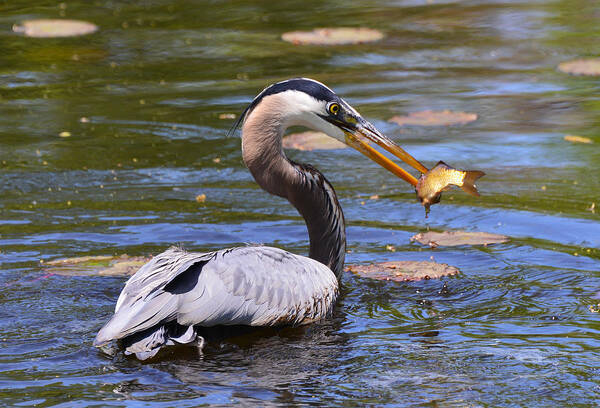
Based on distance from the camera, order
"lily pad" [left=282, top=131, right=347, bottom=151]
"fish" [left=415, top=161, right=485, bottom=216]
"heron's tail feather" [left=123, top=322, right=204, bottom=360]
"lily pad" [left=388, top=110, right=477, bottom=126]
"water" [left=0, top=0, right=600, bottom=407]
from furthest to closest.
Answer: "lily pad" [left=388, top=110, right=477, bottom=126] → "lily pad" [left=282, top=131, right=347, bottom=151] → "fish" [left=415, top=161, right=485, bottom=216] → "heron's tail feather" [left=123, top=322, right=204, bottom=360] → "water" [left=0, top=0, right=600, bottom=407]

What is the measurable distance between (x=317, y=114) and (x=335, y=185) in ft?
6.68

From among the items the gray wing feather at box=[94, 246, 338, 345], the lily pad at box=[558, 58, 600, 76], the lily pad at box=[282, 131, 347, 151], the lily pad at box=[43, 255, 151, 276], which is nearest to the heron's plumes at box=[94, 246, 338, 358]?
the gray wing feather at box=[94, 246, 338, 345]

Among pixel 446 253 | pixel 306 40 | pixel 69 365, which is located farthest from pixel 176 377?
pixel 306 40

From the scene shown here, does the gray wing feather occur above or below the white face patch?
below

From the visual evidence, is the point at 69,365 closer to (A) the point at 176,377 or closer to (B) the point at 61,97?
(A) the point at 176,377

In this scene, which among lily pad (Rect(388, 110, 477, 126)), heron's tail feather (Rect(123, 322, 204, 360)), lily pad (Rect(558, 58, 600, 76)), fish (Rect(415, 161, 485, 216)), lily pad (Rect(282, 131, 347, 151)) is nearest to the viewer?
heron's tail feather (Rect(123, 322, 204, 360))

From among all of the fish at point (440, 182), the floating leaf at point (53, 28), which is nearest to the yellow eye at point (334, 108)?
the fish at point (440, 182)

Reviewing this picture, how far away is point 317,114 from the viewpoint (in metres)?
6.32

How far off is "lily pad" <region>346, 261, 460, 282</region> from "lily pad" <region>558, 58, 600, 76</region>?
17.4 ft

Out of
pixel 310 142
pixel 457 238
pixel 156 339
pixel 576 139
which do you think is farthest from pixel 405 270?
pixel 576 139

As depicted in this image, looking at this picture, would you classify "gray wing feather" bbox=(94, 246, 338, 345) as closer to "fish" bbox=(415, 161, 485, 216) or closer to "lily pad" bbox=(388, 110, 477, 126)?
"fish" bbox=(415, 161, 485, 216)

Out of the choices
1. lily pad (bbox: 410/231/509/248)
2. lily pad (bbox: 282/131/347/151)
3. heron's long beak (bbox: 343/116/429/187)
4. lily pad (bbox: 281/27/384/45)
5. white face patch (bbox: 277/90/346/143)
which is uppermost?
lily pad (bbox: 281/27/384/45)

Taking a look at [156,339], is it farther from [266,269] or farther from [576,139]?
[576,139]

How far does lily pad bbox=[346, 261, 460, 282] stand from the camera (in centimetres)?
634
